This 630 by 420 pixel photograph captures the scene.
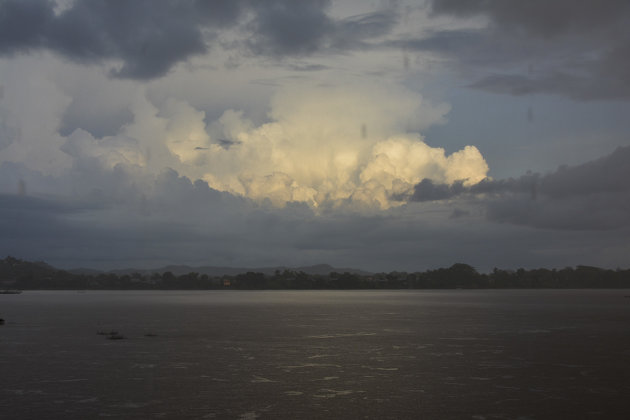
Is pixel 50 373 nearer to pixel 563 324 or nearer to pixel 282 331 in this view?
pixel 282 331

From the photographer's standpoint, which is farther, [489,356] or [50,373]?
[489,356]

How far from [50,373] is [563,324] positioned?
80051mm

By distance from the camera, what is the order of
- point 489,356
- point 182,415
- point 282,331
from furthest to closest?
point 282,331 → point 489,356 → point 182,415

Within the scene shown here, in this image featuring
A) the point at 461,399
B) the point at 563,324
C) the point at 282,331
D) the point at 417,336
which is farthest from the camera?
the point at 563,324

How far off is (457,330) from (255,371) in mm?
46574

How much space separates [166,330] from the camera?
288 feet

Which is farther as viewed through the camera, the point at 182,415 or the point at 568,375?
the point at 568,375

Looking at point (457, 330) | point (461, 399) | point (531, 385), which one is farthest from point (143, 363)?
point (457, 330)

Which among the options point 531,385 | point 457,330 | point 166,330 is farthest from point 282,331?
point 531,385

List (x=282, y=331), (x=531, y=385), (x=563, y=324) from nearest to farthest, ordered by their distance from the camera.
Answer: (x=531, y=385) < (x=282, y=331) < (x=563, y=324)

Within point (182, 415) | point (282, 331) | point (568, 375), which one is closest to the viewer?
point (182, 415)

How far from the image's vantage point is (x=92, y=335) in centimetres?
8006

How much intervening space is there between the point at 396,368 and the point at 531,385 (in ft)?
36.6

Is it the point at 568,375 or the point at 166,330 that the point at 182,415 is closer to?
the point at 568,375
